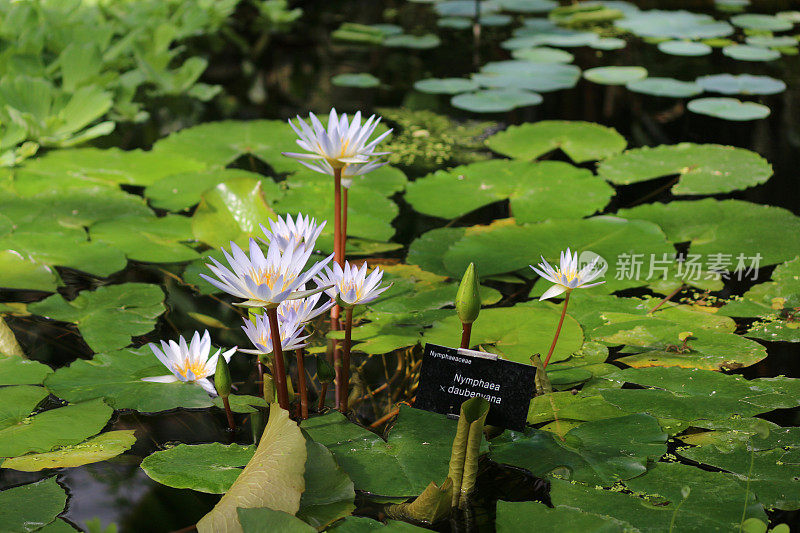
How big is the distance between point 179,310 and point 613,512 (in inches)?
40.0

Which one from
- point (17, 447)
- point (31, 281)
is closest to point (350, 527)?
point (17, 447)

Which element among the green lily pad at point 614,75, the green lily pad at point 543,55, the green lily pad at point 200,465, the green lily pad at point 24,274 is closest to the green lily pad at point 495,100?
the green lily pad at point 614,75

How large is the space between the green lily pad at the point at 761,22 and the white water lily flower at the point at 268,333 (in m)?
4.05

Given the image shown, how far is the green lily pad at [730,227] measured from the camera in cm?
176

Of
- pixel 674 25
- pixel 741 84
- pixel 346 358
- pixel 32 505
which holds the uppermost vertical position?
pixel 674 25

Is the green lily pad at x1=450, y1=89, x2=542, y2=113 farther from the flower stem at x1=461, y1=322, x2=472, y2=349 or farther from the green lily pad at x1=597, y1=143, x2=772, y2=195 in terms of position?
the flower stem at x1=461, y1=322, x2=472, y2=349

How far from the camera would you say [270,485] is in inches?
36.2

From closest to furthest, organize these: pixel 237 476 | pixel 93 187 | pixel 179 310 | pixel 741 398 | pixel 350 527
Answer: pixel 350 527, pixel 237 476, pixel 741 398, pixel 179 310, pixel 93 187

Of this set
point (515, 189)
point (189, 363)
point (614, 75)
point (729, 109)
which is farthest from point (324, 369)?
point (614, 75)

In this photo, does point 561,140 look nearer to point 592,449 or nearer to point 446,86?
point 446,86

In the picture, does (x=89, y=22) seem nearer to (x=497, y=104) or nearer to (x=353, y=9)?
(x=497, y=104)

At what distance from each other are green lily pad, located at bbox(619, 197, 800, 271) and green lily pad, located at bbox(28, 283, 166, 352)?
1.20m

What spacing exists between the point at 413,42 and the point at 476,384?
3.26m

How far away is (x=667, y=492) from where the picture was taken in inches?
39.9
